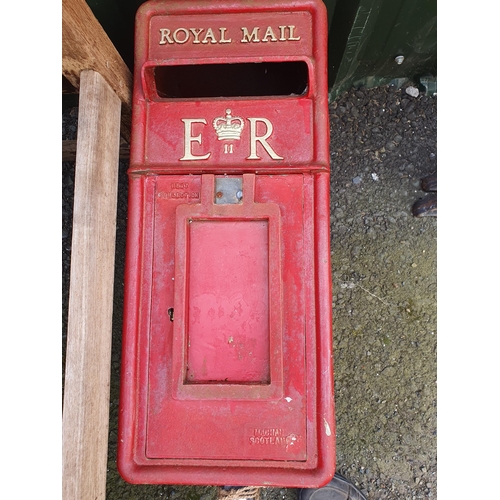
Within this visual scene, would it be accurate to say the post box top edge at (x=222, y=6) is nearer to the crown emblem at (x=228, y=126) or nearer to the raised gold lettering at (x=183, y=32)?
the raised gold lettering at (x=183, y=32)

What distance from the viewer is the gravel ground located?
188 centimetres

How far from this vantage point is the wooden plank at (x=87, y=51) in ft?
3.75

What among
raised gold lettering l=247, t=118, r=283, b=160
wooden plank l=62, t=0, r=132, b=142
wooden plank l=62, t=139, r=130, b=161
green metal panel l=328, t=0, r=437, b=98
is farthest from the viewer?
wooden plank l=62, t=139, r=130, b=161

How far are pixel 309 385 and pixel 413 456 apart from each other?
3.31 ft

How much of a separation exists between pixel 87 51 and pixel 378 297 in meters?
1.50

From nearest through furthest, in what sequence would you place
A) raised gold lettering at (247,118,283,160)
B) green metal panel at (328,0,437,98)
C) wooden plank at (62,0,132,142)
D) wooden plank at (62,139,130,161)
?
wooden plank at (62,0,132,142)
raised gold lettering at (247,118,283,160)
green metal panel at (328,0,437,98)
wooden plank at (62,139,130,161)

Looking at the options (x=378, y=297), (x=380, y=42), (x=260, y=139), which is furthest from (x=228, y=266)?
(x=380, y=42)

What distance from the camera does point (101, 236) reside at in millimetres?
1311

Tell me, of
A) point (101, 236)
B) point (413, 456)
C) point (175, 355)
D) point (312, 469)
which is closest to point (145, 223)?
point (101, 236)

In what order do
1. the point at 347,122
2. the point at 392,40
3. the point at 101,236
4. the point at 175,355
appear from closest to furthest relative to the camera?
1. the point at 175,355
2. the point at 101,236
3. the point at 392,40
4. the point at 347,122

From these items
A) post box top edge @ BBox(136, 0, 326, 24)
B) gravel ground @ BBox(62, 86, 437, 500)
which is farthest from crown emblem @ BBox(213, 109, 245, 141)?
gravel ground @ BBox(62, 86, 437, 500)

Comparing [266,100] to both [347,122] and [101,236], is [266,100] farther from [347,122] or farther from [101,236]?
[347,122]

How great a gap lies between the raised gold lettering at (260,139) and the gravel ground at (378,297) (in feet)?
2.68

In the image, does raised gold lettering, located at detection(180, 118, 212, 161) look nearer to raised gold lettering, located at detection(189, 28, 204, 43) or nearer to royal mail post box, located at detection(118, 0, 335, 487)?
royal mail post box, located at detection(118, 0, 335, 487)
